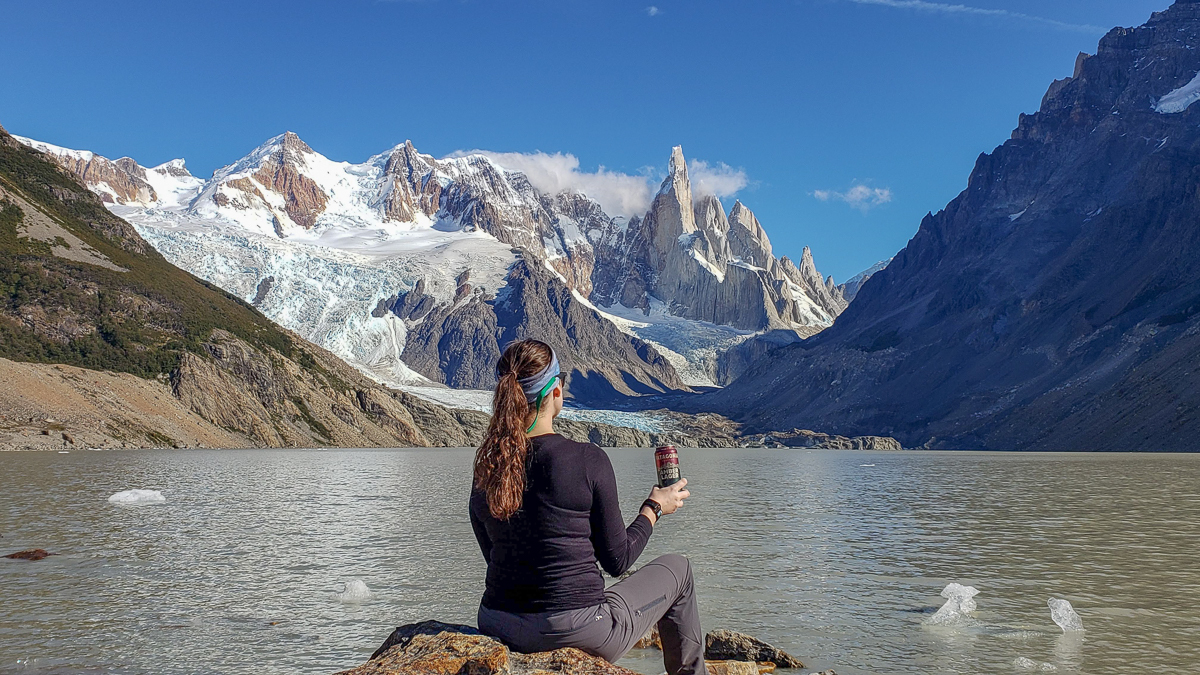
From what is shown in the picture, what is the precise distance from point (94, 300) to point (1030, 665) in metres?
150

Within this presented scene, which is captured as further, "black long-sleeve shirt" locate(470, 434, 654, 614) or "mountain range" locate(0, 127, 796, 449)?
"mountain range" locate(0, 127, 796, 449)

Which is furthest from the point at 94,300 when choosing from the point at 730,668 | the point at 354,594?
the point at 730,668

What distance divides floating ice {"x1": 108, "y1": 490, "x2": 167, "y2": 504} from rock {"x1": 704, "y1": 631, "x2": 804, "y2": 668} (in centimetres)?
3374

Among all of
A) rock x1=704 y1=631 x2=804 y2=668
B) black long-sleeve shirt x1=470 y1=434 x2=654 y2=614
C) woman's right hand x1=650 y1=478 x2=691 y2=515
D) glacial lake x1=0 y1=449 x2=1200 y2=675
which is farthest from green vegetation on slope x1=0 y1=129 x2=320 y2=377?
woman's right hand x1=650 y1=478 x2=691 y2=515

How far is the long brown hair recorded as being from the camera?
24.8ft

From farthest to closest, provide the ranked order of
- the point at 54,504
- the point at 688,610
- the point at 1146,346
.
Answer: the point at 1146,346 → the point at 54,504 → the point at 688,610

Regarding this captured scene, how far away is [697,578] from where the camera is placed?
22.4 metres

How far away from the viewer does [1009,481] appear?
2517 inches

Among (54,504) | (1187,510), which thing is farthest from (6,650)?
(1187,510)

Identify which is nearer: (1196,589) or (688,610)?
(688,610)

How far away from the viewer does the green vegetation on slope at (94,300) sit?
124938 mm

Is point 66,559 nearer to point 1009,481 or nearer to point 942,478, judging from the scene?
point 1009,481

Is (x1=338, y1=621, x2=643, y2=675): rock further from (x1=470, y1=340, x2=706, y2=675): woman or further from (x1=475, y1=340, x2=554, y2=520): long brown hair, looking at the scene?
(x1=475, y1=340, x2=554, y2=520): long brown hair

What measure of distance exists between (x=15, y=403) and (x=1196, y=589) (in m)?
109
